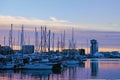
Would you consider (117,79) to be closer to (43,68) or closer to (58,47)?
(43,68)

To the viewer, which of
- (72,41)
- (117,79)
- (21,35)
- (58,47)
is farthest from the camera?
(72,41)

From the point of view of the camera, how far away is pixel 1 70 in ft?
284

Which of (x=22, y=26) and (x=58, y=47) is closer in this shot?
(x=22, y=26)

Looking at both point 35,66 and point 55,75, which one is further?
point 35,66

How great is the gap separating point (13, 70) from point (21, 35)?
1008cm

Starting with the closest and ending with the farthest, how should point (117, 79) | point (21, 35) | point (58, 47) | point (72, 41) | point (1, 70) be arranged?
point (117, 79)
point (1, 70)
point (21, 35)
point (58, 47)
point (72, 41)

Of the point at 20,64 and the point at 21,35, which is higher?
the point at 21,35

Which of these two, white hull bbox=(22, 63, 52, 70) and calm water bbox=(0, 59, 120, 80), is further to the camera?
white hull bbox=(22, 63, 52, 70)

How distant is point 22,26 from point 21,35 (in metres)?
3.28

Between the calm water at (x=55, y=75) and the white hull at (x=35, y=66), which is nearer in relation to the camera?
the calm water at (x=55, y=75)

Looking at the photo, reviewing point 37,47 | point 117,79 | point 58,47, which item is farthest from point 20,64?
point 117,79

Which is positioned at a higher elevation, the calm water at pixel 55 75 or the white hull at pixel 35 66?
the white hull at pixel 35 66

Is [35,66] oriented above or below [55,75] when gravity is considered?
above

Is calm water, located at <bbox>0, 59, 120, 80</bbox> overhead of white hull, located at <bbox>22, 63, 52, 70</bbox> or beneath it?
beneath
